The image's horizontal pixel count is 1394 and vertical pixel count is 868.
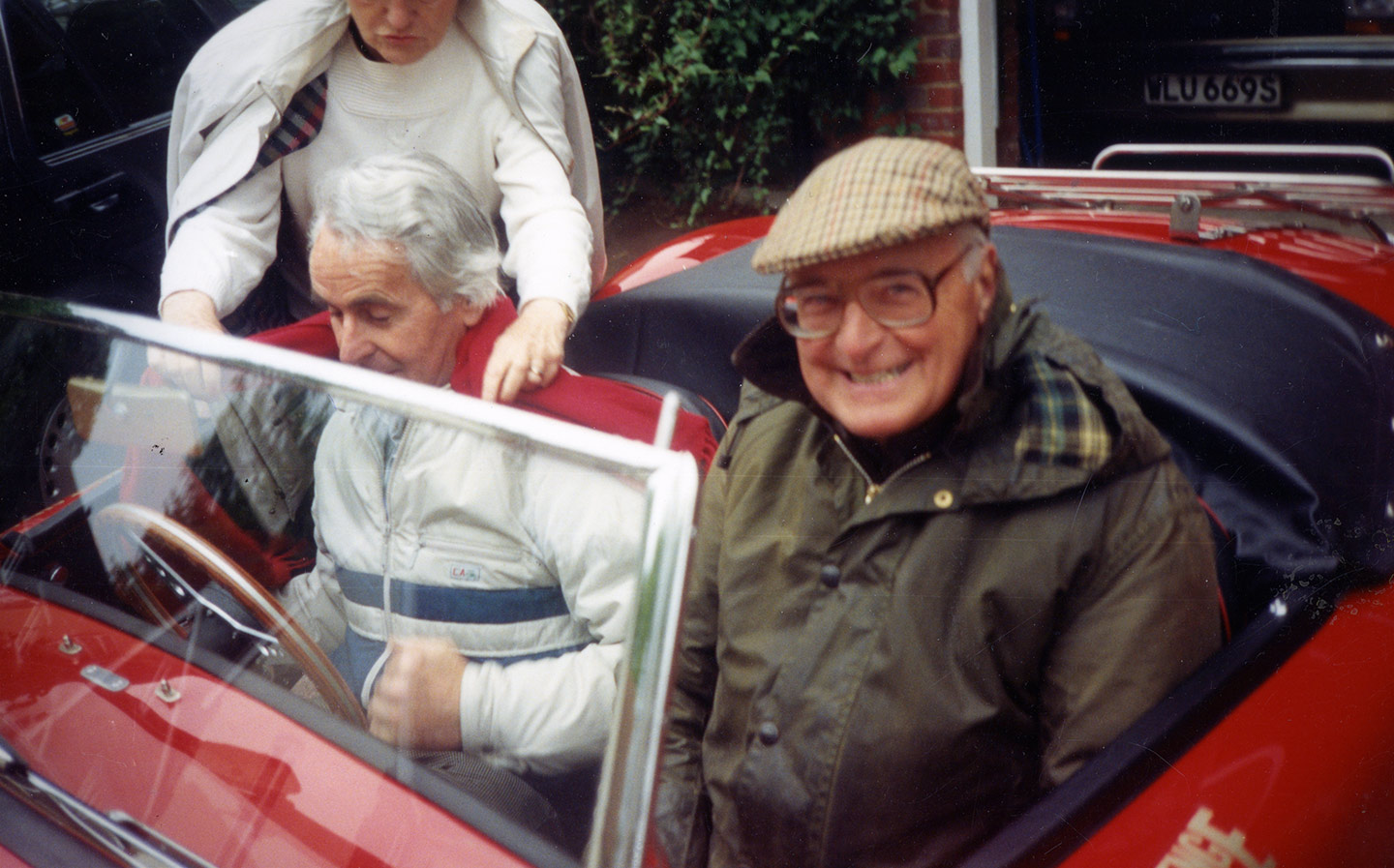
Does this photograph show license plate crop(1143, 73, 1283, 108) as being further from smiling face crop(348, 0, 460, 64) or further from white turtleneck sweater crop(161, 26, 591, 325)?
smiling face crop(348, 0, 460, 64)

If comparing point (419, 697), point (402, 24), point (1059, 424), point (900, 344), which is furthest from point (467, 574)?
point (402, 24)

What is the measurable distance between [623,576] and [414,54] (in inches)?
41.6

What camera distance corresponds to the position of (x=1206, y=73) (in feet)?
6.57

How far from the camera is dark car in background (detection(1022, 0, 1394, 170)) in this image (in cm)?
181

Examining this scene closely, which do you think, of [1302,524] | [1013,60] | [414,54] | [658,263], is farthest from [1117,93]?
[414,54]

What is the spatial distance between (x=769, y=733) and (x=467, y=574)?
14.4 inches

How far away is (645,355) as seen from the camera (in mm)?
1847

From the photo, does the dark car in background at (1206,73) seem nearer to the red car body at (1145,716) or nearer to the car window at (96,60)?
the red car body at (1145,716)

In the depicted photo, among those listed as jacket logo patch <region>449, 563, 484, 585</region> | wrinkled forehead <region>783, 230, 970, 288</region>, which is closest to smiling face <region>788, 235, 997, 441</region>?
wrinkled forehead <region>783, 230, 970, 288</region>

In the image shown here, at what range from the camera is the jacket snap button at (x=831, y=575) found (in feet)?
3.61

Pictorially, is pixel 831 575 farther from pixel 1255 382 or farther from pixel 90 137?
pixel 90 137

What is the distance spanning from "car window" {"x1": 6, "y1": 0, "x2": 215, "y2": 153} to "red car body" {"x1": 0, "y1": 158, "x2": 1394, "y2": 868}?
769 mm

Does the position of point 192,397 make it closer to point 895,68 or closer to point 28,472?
point 28,472

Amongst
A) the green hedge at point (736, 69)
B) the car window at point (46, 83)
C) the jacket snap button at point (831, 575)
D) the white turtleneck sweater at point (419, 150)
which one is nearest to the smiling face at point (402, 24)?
the white turtleneck sweater at point (419, 150)
